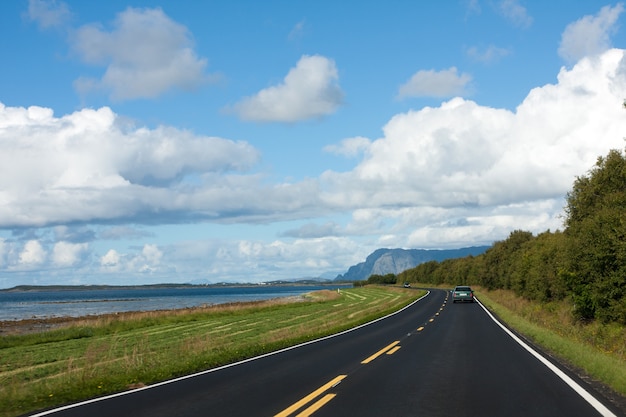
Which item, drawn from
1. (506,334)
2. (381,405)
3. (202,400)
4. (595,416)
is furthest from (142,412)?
(506,334)

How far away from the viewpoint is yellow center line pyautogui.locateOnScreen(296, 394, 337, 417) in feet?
28.1

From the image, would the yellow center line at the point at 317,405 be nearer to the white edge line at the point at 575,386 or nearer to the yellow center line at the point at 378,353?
the white edge line at the point at 575,386

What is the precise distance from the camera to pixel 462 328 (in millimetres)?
26938

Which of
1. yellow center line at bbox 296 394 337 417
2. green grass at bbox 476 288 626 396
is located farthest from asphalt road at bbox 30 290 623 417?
green grass at bbox 476 288 626 396

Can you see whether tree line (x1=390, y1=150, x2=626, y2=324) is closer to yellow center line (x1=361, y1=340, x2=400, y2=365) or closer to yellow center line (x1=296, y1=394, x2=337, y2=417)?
yellow center line (x1=361, y1=340, x2=400, y2=365)

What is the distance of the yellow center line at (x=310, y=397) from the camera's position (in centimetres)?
866

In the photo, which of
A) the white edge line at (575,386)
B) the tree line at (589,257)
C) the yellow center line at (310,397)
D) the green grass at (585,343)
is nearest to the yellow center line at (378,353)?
the yellow center line at (310,397)

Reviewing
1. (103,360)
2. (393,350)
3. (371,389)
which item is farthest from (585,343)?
(103,360)

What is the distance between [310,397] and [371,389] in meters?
1.34

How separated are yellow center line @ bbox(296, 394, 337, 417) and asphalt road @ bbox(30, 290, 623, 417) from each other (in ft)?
0.05

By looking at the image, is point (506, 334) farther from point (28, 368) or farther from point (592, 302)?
point (28, 368)

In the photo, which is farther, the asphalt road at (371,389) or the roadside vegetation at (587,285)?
the roadside vegetation at (587,285)

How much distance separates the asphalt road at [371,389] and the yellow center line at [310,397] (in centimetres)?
2

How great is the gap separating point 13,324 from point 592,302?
5446 cm
